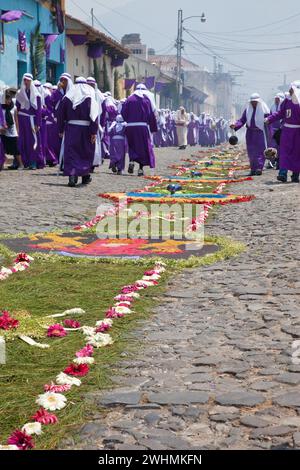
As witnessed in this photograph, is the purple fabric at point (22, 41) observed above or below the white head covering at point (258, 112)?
above

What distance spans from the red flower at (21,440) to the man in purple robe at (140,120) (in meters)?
15.7

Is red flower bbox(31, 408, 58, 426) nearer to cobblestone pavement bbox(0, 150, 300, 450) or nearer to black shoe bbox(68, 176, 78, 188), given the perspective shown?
cobblestone pavement bbox(0, 150, 300, 450)

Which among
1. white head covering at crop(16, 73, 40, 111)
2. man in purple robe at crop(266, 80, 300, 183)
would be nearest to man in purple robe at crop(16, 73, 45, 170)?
white head covering at crop(16, 73, 40, 111)

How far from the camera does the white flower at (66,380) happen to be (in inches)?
153

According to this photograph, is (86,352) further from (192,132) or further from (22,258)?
(192,132)

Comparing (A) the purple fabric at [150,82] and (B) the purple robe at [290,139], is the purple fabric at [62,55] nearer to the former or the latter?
(B) the purple robe at [290,139]

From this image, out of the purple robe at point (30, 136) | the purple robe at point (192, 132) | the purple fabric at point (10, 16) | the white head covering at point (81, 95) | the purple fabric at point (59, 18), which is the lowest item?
the purple robe at point (192, 132)

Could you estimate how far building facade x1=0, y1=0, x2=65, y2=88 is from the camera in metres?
25.3

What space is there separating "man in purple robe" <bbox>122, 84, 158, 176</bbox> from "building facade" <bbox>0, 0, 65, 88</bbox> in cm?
726

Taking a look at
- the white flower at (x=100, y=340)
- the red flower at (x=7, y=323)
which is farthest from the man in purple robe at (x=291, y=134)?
the white flower at (x=100, y=340)

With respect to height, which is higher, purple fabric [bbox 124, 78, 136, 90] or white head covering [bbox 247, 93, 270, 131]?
purple fabric [bbox 124, 78, 136, 90]

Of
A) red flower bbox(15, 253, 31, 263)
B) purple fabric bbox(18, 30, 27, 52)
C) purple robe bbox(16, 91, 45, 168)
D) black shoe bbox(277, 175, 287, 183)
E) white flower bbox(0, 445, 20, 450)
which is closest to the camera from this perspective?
white flower bbox(0, 445, 20, 450)

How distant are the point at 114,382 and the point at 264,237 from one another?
5.11 m
